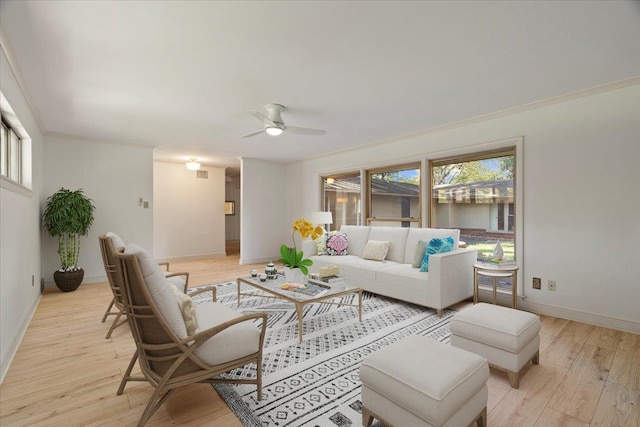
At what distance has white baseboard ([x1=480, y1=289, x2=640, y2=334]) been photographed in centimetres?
295

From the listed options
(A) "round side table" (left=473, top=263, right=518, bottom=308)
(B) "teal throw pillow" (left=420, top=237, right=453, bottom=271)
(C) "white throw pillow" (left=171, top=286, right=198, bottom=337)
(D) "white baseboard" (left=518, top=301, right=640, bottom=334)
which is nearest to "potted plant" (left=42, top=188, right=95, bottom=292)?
(C) "white throw pillow" (left=171, top=286, right=198, bottom=337)

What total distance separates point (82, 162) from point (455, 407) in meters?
6.19

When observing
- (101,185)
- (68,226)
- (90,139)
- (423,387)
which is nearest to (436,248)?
(423,387)

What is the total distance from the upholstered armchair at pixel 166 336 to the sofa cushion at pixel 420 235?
3.04 m

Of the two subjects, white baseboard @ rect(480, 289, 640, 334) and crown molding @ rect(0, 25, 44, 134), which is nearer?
crown molding @ rect(0, 25, 44, 134)

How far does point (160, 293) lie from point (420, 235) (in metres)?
3.57

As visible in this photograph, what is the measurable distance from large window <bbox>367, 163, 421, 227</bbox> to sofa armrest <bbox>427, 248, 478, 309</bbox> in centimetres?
140

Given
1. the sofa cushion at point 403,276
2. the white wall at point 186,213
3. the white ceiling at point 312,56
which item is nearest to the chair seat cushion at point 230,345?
the white ceiling at point 312,56

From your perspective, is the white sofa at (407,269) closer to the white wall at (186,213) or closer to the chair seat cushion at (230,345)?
the chair seat cushion at (230,345)

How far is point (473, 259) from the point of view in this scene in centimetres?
388

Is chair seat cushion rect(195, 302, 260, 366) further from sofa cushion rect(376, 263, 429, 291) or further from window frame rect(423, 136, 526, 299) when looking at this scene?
window frame rect(423, 136, 526, 299)

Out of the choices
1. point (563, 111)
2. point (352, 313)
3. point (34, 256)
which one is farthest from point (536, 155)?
point (34, 256)

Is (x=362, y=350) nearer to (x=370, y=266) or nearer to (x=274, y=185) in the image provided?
(x=370, y=266)

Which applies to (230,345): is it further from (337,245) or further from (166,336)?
(337,245)
